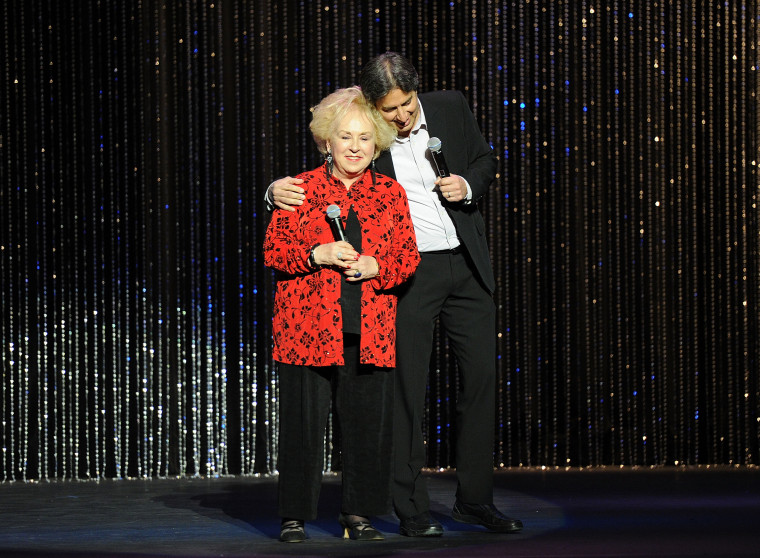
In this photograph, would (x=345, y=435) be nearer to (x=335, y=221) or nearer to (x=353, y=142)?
(x=335, y=221)

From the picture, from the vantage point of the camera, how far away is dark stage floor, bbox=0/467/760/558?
96.1 inches

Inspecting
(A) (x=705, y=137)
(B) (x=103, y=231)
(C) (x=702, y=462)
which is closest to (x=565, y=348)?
(C) (x=702, y=462)

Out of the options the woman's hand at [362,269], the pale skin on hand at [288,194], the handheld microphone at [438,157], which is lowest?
the woman's hand at [362,269]

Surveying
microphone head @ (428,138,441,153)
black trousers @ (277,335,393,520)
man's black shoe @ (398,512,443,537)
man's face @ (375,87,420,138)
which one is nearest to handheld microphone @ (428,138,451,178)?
microphone head @ (428,138,441,153)

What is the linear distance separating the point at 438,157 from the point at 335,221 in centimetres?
33

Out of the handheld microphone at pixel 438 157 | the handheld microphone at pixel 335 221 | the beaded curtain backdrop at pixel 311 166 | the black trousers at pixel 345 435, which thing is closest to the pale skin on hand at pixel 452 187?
the handheld microphone at pixel 438 157

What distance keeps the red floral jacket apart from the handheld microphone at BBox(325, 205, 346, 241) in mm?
88

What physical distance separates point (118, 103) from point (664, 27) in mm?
2227

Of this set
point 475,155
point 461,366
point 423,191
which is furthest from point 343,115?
point 461,366

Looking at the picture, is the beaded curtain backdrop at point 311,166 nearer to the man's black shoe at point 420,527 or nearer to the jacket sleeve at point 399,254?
the man's black shoe at point 420,527

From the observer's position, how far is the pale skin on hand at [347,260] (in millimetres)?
2379

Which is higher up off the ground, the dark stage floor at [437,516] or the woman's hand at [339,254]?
the woman's hand at [339,254]

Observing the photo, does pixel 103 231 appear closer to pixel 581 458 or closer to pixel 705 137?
pixel 581 458

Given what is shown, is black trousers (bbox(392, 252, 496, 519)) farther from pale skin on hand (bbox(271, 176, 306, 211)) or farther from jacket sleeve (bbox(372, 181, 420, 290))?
pale skin on hand (bbox(271, 176, 306, 211))
